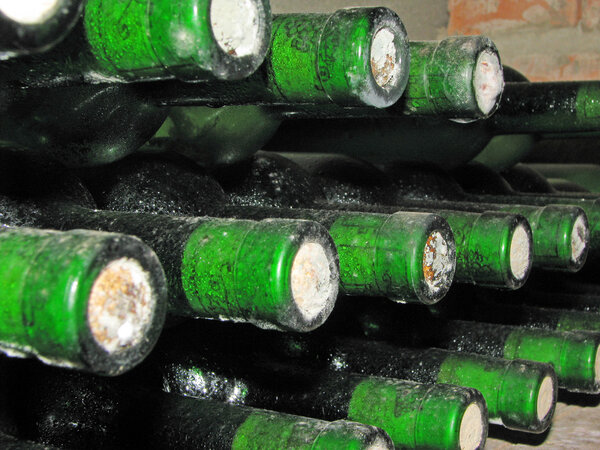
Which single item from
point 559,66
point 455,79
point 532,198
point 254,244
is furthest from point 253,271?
point 559,66

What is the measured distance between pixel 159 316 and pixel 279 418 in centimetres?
18

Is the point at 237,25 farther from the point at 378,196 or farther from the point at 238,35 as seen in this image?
the point at 378,196

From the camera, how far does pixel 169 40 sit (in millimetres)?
293

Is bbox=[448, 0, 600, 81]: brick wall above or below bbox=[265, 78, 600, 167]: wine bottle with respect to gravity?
above

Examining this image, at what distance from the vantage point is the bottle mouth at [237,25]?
302mm

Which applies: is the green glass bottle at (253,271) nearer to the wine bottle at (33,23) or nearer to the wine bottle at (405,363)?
the wine bottle at (33,23)

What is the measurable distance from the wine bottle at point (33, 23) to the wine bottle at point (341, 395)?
0.36m

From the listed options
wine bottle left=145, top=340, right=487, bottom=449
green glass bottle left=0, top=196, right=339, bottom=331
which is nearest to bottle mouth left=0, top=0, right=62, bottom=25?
green glass bottle left=0, top=196, right=339, bottom=331

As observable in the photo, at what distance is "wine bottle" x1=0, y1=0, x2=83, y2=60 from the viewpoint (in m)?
0.25

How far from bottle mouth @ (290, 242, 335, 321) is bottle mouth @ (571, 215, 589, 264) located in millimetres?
331

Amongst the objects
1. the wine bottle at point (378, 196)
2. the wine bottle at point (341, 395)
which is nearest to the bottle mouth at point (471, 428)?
the wine bottle at point (341, 395)

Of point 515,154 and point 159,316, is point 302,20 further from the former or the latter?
point 515,154

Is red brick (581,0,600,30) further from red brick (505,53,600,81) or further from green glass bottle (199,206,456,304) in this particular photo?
green glass bottle (199,206,456,304)

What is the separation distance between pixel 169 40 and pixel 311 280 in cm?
13
